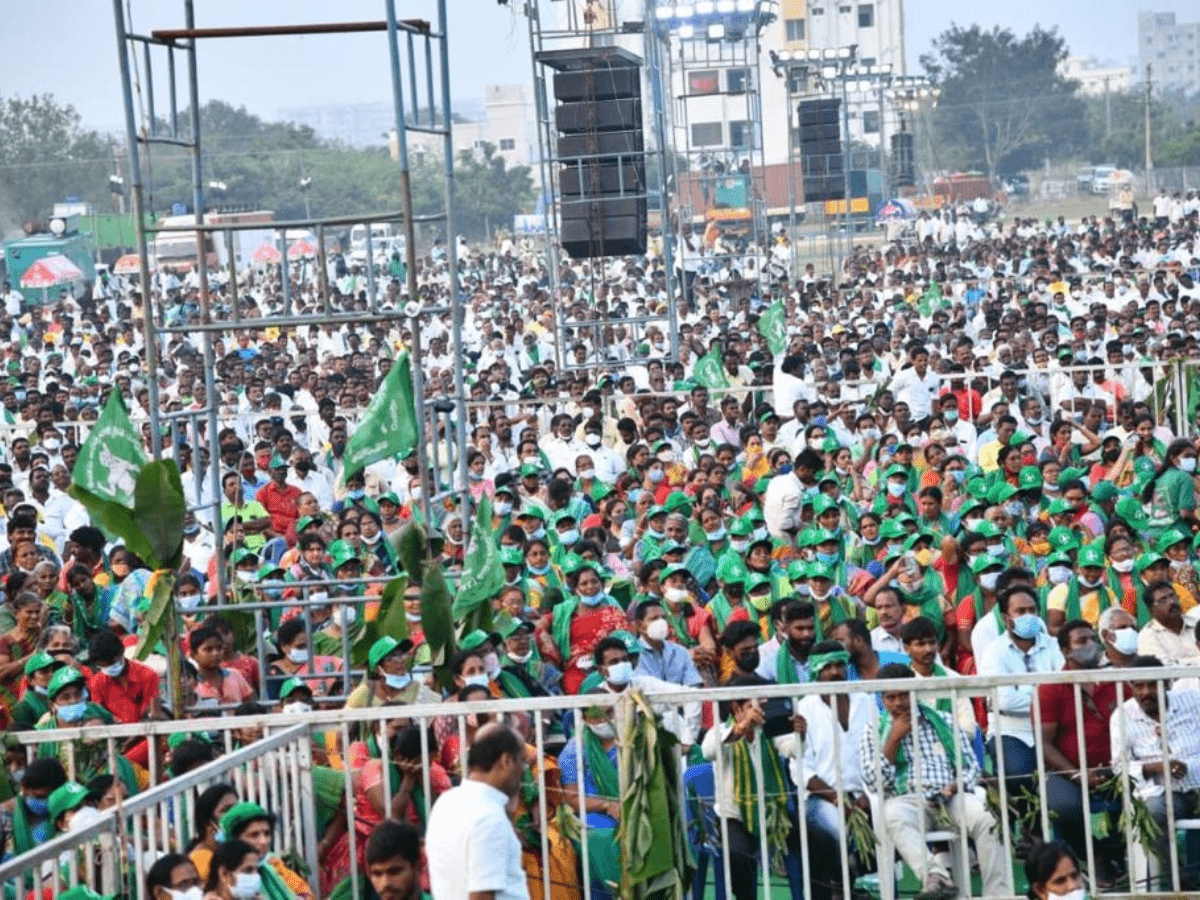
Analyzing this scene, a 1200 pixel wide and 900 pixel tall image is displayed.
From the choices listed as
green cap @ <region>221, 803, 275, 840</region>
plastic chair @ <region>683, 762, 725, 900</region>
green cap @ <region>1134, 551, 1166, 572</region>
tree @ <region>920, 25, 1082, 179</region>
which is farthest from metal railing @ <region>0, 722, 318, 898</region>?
tree @ <region>920, 25, 1082, 179</region>

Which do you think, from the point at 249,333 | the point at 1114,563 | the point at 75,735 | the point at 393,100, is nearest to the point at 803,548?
the point at 1114,563

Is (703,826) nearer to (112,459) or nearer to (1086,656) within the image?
(1086,656)

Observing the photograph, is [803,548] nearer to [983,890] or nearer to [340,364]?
[983,890]

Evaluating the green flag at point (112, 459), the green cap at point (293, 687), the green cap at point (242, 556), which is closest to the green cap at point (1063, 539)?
the green cap at point (242, 556)

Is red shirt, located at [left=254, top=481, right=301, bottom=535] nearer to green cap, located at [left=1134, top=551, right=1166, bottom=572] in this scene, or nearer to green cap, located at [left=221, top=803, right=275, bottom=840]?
green cap, located at [left=1134, top=551, right=1166, bottom=572]

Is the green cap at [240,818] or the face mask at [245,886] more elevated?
the green cap at [240,818]

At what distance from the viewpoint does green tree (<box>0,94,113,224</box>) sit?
75.2 metres

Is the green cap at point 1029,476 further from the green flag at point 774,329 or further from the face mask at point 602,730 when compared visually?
the green flag at point 774,329

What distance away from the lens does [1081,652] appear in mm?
8016

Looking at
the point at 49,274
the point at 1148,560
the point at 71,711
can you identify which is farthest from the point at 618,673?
the point at 49,274

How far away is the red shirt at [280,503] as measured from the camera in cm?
1411

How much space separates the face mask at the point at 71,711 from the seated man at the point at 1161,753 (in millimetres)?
3288

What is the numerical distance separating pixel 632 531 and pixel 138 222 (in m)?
5.51

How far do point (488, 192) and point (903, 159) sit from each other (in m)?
34.5
